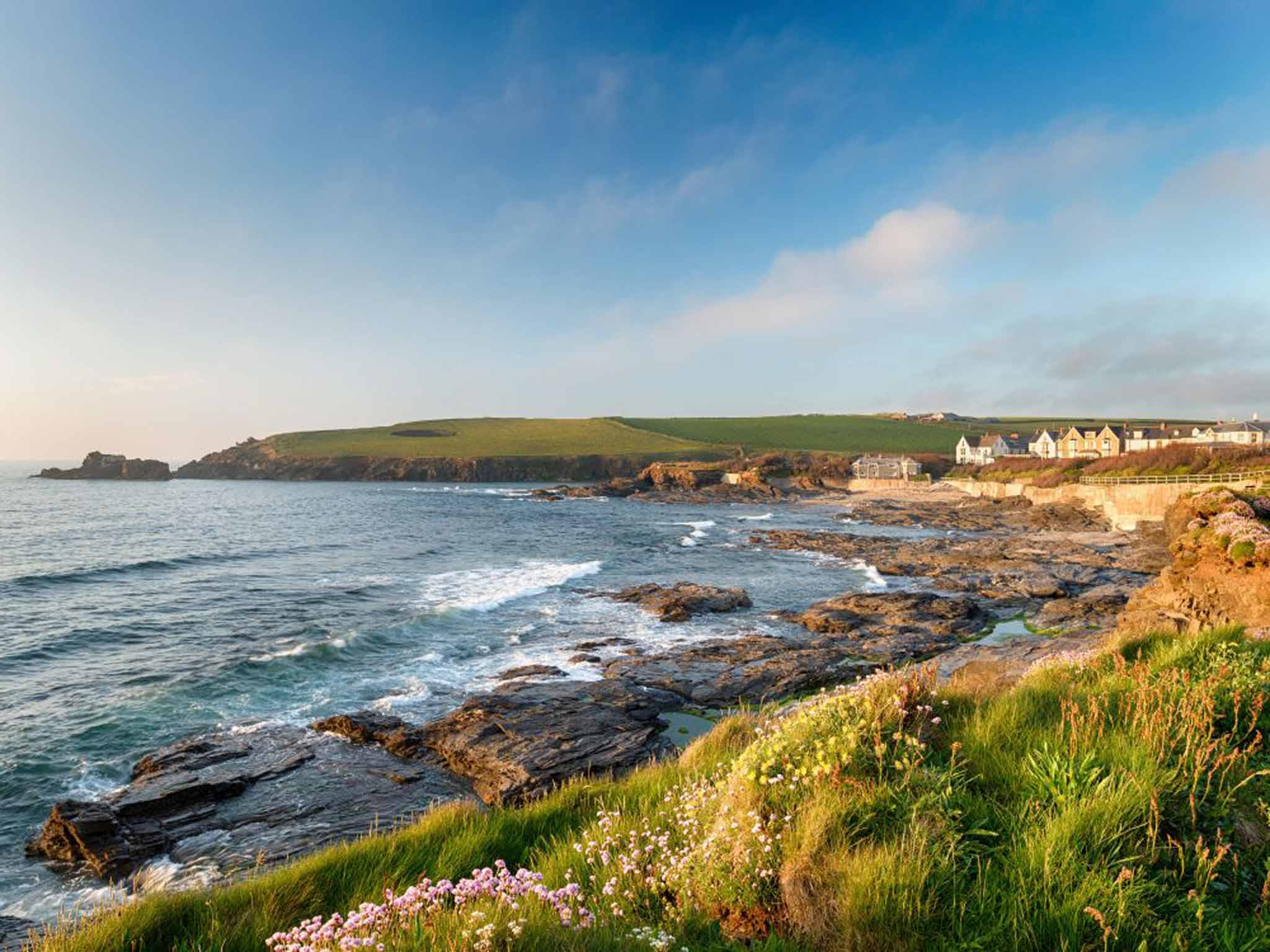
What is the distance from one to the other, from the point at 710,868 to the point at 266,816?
12.0 metres

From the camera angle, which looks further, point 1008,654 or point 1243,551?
point 1243,551

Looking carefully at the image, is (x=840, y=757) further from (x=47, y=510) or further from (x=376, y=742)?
(x=47, y=510)

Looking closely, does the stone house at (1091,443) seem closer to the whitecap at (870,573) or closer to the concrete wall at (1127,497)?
the concrete wall at (1127,497)

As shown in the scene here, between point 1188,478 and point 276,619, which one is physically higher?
point 1188,478

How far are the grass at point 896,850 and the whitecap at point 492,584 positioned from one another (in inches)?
1025

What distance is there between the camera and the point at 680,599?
3253cm

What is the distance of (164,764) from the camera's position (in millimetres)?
15188

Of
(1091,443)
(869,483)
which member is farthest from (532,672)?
(1091,443)

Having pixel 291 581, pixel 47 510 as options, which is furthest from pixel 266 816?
pixel 47 510

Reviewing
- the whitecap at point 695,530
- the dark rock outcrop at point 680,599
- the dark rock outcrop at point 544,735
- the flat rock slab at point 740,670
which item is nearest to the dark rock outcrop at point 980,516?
the whitecap at point 695,530

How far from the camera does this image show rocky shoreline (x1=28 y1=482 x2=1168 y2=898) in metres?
12.5

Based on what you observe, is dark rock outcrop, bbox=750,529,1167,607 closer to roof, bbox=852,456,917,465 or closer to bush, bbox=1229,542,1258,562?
bush, bbox=1229,542,1258,562

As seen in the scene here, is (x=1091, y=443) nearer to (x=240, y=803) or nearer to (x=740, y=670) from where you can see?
(x=740, y=670)

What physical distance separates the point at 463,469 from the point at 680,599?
5867 inches
